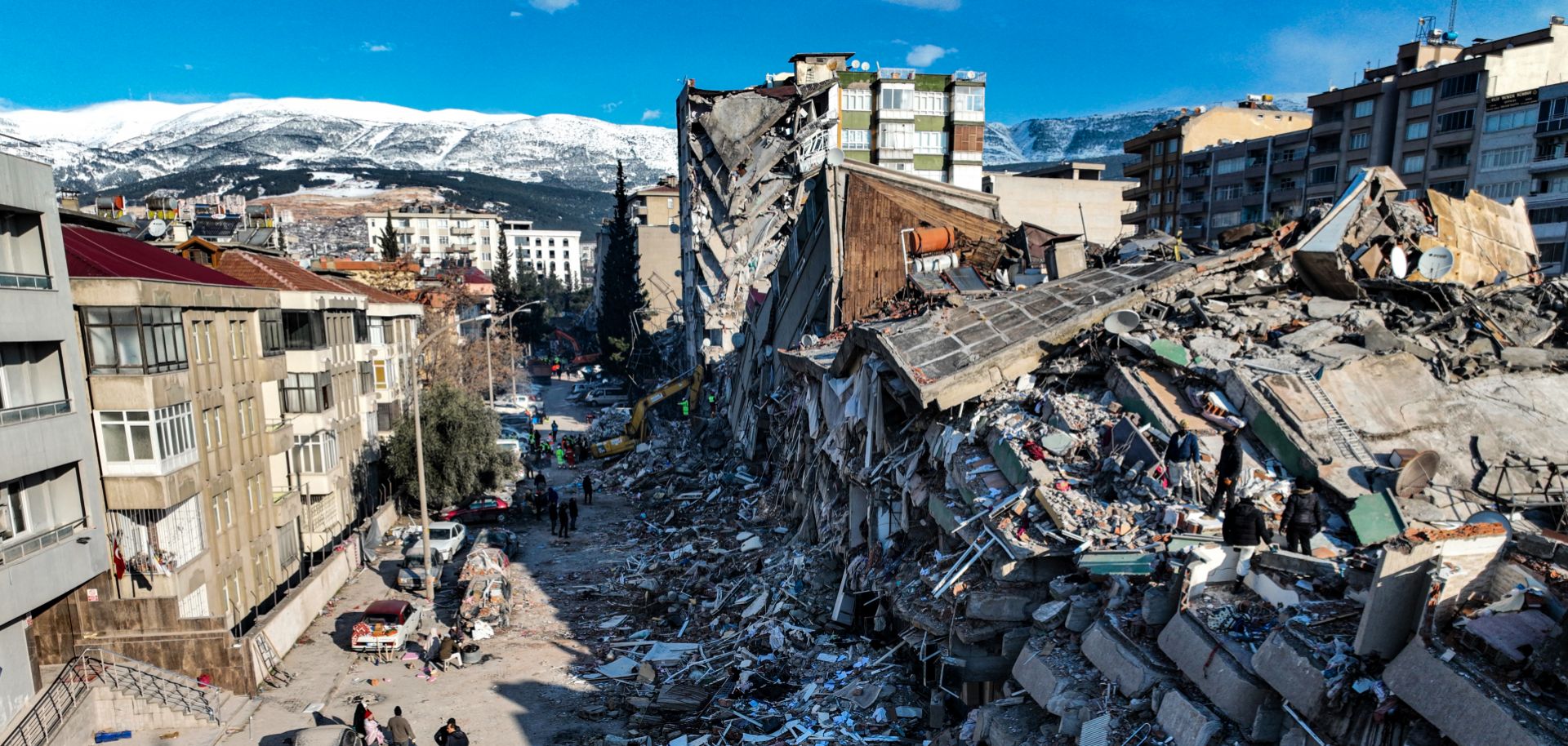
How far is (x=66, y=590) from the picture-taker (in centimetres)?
1379

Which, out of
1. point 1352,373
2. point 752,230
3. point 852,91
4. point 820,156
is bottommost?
point 1352,373

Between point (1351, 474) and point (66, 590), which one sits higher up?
point (1351, 474)

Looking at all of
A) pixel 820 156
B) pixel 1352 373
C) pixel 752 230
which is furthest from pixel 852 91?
pixel 1352 373

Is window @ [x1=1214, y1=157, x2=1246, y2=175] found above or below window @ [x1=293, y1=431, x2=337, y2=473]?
above

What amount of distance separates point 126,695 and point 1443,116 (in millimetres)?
58589

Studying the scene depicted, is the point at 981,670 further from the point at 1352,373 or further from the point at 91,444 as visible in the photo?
the point at 91,444

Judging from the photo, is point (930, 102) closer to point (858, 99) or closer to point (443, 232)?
point (858, 99)

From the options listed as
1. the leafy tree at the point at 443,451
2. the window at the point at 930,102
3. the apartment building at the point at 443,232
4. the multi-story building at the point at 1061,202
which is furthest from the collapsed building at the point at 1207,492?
the apartment building at the point at 443,232

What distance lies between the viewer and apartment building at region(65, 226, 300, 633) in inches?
573

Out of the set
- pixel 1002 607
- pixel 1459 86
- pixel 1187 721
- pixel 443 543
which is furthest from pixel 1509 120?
pixel 443 543

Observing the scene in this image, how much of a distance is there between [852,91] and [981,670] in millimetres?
45362

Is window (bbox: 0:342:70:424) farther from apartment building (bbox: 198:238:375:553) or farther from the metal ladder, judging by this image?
the metal ladder

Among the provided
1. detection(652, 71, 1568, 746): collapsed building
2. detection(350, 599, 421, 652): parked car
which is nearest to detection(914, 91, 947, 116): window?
detection(652, 71, 1568, 746): collapsed building

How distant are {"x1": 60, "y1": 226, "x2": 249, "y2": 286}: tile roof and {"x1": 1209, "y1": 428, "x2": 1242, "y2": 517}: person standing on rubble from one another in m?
17.1
